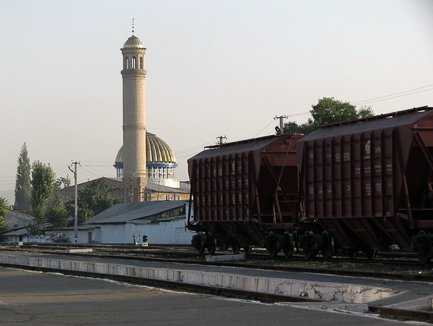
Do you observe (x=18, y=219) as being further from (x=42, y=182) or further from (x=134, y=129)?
(x=134, y=129)

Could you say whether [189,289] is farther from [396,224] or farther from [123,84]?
[123,84]

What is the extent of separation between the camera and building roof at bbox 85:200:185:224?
9469 cm

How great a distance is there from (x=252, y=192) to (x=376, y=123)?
691cm

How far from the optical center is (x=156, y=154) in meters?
169

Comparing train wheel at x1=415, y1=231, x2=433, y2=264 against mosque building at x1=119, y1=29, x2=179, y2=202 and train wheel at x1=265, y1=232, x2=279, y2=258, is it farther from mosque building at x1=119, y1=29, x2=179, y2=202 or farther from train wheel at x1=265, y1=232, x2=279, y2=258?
mosque building at x1=119, y1=29, x2=179, y2=202

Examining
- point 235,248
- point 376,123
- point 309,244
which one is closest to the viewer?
point 376,123

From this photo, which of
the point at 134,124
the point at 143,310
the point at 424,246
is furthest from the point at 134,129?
the point at 143,310

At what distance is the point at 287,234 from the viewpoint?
31281 mm

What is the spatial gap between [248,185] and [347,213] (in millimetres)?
5940

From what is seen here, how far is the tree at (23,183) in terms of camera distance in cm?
19438

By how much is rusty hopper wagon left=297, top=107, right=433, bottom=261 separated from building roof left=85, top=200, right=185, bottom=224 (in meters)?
62.7

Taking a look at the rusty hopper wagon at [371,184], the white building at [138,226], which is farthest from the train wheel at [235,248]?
the white building at [138,226]

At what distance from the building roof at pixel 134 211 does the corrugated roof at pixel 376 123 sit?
62.7 m

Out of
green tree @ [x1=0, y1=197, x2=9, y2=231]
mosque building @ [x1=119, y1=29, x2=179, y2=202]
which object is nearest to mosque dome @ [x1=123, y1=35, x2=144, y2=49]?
mosque building @ [x1=119, y1=29, x2=179, y2=202]
